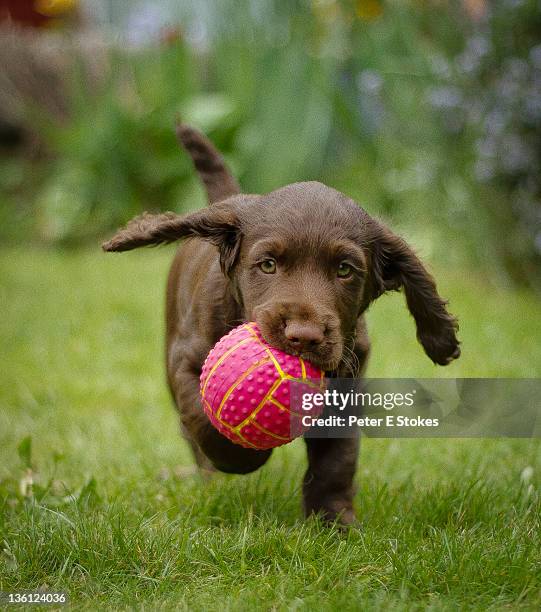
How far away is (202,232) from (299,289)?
0.46m

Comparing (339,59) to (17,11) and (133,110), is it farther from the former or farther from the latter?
(17,11)

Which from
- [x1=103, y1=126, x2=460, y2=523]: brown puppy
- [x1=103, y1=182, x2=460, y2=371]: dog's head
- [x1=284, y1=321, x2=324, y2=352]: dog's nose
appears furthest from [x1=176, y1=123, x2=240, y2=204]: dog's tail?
[x1=284, y1=321, x2=324, y2=352]: dog's nose

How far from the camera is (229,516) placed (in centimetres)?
268

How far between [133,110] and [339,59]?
204 centimetres

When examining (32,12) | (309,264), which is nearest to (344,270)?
(309,264)

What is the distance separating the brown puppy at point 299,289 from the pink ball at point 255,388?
4cm

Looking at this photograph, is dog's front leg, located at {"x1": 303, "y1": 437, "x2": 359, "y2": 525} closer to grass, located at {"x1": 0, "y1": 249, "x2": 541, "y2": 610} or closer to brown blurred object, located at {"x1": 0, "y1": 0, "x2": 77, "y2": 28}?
grass, located at {"x1": 0, "y1": 249, "x2": 541, "y2": 610}

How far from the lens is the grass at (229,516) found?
7.17 ft

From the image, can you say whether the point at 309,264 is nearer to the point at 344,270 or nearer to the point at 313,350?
the point at 344,270

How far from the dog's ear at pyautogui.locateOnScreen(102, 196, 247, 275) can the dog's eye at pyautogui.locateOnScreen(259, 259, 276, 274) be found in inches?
6.9

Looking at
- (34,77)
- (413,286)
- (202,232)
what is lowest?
(413,286)

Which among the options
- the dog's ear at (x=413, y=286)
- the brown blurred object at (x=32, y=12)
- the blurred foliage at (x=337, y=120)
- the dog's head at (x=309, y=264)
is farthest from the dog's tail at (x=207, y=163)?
the brown blurred object at (x=32, y=12)

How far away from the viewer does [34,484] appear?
2.79 meters

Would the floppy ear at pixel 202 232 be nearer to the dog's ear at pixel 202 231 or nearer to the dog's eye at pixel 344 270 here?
the dog's ear at pixel 202 231
